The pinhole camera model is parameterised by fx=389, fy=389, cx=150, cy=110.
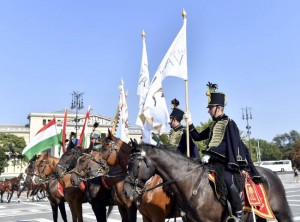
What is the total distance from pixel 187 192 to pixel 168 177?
1.33ft

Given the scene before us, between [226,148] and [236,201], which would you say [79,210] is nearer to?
[226,148]

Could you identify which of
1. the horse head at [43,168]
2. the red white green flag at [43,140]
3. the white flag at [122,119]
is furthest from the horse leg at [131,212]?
the red white green flag at [43,140]

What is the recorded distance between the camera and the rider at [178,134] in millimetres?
9219

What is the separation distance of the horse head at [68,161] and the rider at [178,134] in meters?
3.18

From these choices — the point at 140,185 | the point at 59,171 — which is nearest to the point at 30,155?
the point at 59,171

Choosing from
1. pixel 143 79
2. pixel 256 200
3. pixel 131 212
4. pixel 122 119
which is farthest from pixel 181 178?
pixel 143 79

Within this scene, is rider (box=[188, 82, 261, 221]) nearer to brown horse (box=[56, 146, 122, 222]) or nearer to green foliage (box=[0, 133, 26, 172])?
brown horse (box=[56, 146, 122, 222])

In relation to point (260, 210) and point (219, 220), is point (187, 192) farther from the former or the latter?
point (260, 210)

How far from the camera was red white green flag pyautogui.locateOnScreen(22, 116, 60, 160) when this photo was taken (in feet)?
52.2

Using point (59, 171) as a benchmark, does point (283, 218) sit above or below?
below

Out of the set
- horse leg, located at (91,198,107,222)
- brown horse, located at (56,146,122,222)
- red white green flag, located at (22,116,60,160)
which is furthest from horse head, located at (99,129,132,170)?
red white green flag, located at (22,116,60,160)

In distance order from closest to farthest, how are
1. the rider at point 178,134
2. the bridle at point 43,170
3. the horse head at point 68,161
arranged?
the rider at point 178,134
the horse head at point 68,161
the bridle at point 43,170

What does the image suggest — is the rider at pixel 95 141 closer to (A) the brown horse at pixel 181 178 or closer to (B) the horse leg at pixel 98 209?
(B) the horse leg at pixel 98 209

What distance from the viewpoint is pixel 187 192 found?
6.42 meters
